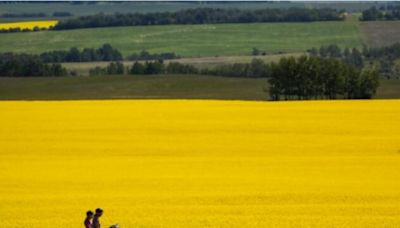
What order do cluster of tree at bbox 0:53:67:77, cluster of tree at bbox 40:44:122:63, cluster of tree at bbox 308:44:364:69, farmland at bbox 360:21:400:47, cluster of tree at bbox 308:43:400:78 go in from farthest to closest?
farmland at bbox 360:21:400:47
cluster of tree at bbox 40:44:122:63
cluster of tree at bbox 308:44:364:69
cluster of tree at bbox 308:43:400:78
cluster of tree at bbox 0:53:67:77

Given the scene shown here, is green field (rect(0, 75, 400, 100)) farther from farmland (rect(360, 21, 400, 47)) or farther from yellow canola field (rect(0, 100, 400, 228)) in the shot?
farmland (rect(360, 21, 400, 47))

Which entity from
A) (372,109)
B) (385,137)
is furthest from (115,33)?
(385,137)

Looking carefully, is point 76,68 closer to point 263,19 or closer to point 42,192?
point 263,19

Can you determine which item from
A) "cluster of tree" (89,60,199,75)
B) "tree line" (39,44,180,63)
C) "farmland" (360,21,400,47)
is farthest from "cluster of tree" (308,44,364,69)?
"cluster of tree" (89,60,199,75)

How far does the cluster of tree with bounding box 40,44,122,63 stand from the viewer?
113 meters

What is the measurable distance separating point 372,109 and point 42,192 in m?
23.0

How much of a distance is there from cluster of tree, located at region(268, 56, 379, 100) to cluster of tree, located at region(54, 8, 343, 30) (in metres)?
84.1

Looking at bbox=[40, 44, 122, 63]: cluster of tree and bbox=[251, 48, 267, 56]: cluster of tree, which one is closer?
bbox=[40, 44, 122, 63]: cluster of tree

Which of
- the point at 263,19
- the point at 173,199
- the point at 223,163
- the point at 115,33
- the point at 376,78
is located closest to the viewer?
the point at 173,199

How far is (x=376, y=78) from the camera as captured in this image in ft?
204

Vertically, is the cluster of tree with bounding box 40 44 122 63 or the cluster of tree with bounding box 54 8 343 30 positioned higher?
the cluster of tree with bounding box 54 8 343 30

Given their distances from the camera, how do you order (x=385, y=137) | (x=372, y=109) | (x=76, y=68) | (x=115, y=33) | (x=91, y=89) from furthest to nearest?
(x=115, y=33) < (x=76, y=68) < (x=91, y=89) < (x=372, y=109) < (x=385, y=137)

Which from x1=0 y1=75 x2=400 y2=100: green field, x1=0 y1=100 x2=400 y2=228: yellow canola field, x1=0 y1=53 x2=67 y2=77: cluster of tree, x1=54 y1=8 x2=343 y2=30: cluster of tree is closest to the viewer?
x1=0 y1=100 x2=400 y2=228: yellow canola field

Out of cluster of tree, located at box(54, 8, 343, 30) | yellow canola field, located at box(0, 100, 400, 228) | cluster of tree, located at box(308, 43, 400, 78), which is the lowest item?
cluster of tree, located at box(308, 43, 400, 78)
